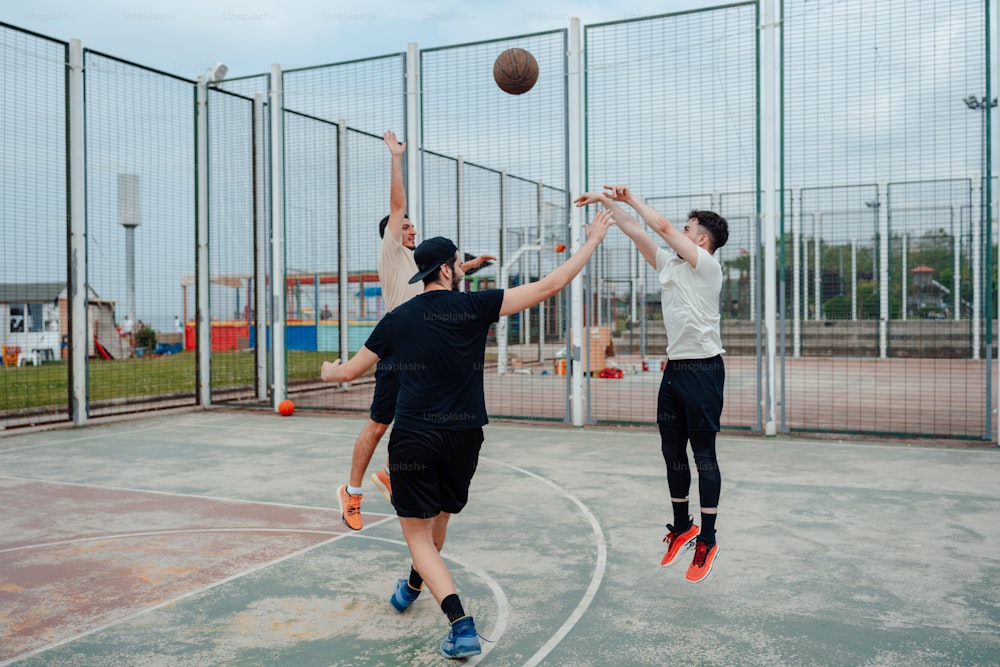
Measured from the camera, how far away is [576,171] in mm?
10008

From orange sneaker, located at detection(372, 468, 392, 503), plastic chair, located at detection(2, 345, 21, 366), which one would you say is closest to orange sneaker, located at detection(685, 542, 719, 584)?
orange sneaker, located at detection(372, 468, 392, 503)

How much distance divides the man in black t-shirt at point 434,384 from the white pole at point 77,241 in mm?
7933

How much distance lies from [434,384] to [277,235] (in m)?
8.98

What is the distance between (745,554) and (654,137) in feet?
18.7

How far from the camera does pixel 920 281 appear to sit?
70.2 ft

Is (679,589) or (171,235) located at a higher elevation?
(171,235)

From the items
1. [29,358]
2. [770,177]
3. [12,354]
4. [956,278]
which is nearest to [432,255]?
[770,177]

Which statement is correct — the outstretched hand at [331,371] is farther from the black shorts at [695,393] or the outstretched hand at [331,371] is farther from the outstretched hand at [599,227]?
the black shorts at [695,393]

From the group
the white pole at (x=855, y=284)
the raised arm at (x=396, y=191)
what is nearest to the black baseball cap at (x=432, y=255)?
the raised arm at (x=396, y=191)

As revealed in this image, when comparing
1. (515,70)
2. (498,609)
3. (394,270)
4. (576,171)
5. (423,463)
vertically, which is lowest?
(498,609)

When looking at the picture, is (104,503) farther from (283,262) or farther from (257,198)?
(257,198)

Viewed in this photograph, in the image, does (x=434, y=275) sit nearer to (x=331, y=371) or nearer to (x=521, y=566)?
(x=331, y=371)

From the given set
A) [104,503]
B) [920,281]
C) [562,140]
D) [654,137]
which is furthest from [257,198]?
[920,281]

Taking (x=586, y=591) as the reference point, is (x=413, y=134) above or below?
above
